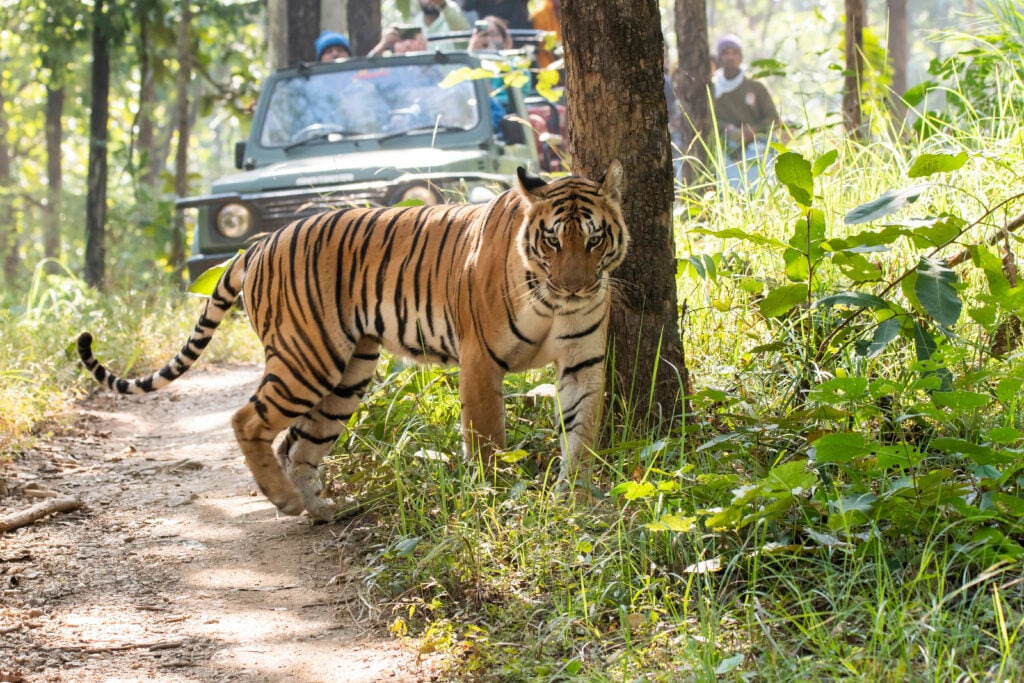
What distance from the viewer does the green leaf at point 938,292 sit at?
141 inches

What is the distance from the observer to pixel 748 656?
112 inches

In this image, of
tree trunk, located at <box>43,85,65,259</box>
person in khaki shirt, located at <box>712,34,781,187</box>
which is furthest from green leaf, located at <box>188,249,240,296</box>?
tree trunk, located at <box>43,85,65,259</box>

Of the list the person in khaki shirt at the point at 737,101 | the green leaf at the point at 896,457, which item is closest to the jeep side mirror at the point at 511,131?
the person in khaki shirt at the point at 737,101

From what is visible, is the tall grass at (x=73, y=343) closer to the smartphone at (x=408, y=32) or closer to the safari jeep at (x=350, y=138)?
the safari jeep at (x=350, y=138)

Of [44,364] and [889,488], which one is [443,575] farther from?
[44,364]

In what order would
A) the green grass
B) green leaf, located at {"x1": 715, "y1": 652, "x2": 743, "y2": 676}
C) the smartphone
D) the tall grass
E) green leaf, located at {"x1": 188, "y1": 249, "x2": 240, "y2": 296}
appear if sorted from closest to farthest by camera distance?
green leaf, located at {"x1": 715, "y1": 652, "x2": 743, "y2": 676} < the green grass < green leaf, located at {"x1": 188, "y1": 249, "x2": 240, "y2": 296} < the tall grass < the smartphone

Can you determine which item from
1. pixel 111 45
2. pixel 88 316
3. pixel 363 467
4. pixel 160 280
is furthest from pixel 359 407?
pixel 111 45

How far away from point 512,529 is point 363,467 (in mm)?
1334

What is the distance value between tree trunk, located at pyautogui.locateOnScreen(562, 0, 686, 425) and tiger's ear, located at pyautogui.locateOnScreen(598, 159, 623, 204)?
35cm

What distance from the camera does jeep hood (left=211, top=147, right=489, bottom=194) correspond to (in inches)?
322

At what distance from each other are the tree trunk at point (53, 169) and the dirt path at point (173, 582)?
50.1 ft

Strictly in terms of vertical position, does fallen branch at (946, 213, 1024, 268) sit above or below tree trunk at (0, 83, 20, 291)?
above

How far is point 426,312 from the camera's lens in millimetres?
4590

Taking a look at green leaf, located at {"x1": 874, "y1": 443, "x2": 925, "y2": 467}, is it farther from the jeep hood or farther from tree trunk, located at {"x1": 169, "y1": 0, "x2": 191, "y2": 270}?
tree trunk, located at {"x1": 169, "y1": 0, "x2": 191, "y2": 270}
